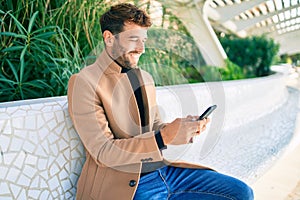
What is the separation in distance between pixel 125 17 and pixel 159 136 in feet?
1.45

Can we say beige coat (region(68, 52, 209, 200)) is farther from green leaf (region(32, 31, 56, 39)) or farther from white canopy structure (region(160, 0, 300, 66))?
white canopy structure (region(160, 0, 300, 66))

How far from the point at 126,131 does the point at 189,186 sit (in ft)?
1.19

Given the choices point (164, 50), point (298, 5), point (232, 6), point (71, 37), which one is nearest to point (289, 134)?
point (164, 50)

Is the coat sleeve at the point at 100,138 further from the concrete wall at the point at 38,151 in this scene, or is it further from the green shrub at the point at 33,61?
the green shrub at the point at 33,61

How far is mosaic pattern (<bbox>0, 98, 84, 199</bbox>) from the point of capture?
1089 mm

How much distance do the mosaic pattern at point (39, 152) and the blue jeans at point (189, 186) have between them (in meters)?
0.31

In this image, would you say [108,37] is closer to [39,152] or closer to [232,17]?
[39,152]

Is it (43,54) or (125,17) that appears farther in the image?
(43,54)

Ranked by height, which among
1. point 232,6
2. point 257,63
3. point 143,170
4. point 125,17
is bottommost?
point 257,63

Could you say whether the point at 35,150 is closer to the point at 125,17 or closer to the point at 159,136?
the point at 159,136

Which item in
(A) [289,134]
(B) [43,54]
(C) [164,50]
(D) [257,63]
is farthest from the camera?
(D) [257,63]

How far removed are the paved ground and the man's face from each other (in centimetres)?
116

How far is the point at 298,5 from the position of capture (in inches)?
336

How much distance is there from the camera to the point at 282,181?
2.09 metres
